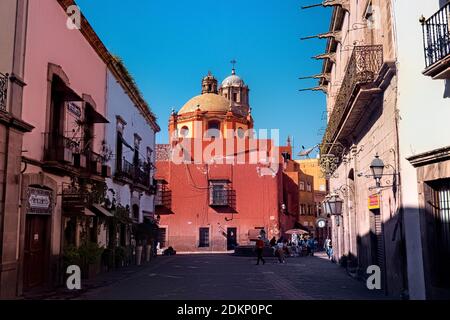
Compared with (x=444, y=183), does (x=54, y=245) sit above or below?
below

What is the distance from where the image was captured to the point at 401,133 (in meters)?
9.30

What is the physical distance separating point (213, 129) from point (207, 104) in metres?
3.28

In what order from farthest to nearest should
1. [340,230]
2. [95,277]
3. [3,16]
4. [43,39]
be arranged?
1. [340,230]
2. [95,277]
3. [43,39]
4. [3,16]

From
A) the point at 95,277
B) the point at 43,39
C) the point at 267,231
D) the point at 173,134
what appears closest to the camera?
the point at 43,39

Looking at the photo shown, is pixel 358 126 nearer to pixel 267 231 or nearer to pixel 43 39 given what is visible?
pixel 43 39

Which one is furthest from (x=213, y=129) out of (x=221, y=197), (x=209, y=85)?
(x=221, y=197)

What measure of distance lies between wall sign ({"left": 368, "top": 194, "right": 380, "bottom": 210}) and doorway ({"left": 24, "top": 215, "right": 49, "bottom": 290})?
8665 mm

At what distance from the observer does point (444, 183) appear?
8.13 metres

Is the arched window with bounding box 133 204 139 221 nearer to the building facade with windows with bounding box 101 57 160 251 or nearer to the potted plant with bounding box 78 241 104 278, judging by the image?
the building facade with windows with bounding box 101 57 160 251

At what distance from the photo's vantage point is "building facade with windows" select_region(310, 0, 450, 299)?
26.2 ft

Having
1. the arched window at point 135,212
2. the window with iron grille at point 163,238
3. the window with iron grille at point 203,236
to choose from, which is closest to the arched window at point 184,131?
the window with iron grille at point 163,238

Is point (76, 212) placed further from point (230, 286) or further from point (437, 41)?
point (437, 41)

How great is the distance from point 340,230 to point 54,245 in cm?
1183

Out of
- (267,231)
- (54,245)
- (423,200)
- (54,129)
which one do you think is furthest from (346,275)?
(267,231)
